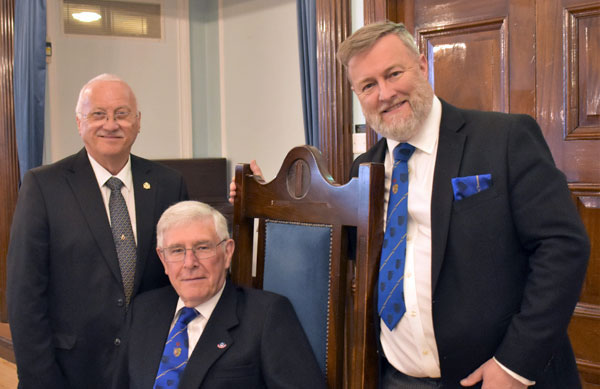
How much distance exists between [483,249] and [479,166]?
194 millimetres

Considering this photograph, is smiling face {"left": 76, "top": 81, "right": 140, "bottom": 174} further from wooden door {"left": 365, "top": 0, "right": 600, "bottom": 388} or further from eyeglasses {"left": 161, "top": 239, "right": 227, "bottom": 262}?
wooden door {"left": 365, "top": 0, "right": 600, "bottom": 388}

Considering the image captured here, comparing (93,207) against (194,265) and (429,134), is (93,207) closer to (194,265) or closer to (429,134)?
(194,265)

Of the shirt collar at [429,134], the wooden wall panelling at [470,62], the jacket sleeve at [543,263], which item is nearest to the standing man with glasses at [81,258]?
the shirt collar at [429,134]

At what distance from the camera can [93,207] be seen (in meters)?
1.93

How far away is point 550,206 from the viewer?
1.31 m

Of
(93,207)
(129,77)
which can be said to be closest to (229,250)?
(93,207)

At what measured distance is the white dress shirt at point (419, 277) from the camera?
1.46 m

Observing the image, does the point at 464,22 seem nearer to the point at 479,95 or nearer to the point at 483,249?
the point at 479,95

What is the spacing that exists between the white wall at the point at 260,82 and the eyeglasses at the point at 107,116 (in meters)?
2.90

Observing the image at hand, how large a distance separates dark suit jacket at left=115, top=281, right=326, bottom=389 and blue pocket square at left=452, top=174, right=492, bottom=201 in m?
0.62

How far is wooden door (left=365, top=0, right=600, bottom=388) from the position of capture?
8.13 feet

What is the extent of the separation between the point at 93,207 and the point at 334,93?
177 centimetres

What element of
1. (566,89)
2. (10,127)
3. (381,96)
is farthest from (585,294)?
(10,127)

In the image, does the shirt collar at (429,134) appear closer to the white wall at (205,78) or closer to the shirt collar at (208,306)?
the shirt collar at (208,306)
